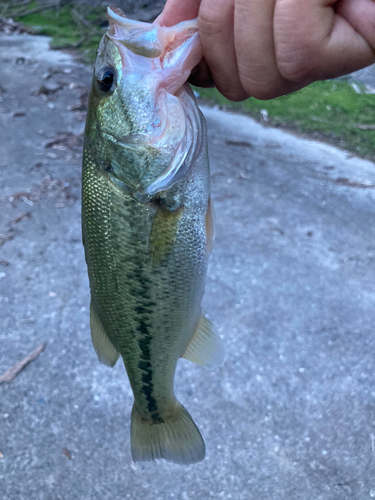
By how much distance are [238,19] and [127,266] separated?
73 centimetres

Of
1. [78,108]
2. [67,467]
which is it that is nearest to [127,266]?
[67,467]

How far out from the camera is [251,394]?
287 centimetres

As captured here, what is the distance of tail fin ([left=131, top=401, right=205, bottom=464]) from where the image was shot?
1.64 meters

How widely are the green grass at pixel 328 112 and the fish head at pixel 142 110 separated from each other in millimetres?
5383

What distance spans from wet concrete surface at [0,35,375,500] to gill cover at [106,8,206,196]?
1915 mm

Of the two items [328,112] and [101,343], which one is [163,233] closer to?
[101,343]

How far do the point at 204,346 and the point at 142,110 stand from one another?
844mm

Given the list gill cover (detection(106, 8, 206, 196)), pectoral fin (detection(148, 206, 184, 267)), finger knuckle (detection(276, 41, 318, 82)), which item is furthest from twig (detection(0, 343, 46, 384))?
finger knuckle (detection(276, 41, 318, 82))

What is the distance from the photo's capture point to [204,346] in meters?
1.59

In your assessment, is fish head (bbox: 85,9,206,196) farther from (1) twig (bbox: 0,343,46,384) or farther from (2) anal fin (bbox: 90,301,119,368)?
(1) twig (bbox: 0,343,46,384)

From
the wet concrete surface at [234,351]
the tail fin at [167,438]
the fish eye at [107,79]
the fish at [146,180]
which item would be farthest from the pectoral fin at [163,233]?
the wet concrete surface at [234,351]

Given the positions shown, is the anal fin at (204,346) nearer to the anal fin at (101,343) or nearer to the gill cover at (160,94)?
the anal fin at (101,343)

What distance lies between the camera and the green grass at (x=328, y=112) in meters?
6.47

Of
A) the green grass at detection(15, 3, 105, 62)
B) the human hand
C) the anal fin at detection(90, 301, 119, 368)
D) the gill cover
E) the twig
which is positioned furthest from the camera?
the green grass at detection(15, 3, 105, 62)
